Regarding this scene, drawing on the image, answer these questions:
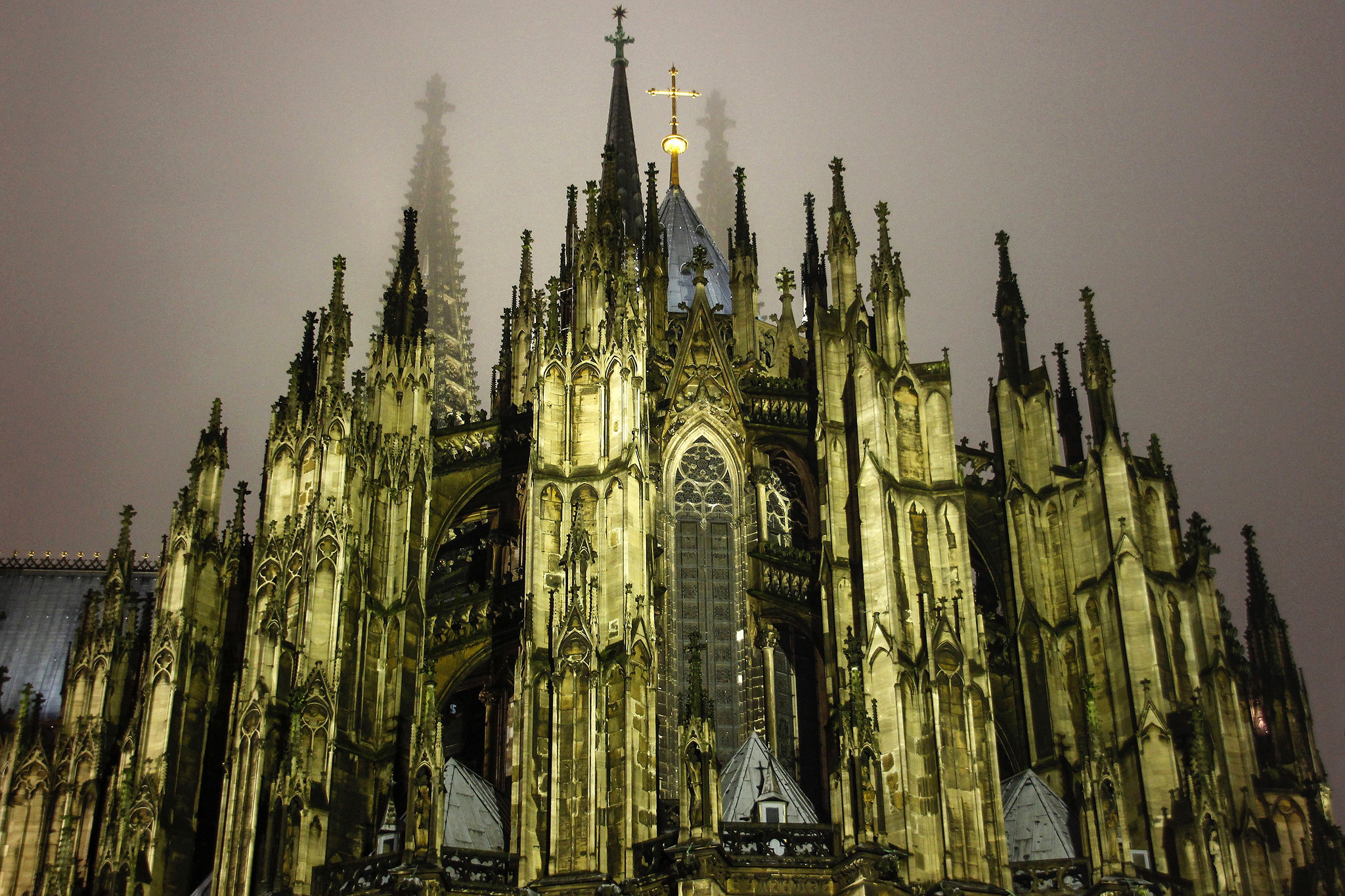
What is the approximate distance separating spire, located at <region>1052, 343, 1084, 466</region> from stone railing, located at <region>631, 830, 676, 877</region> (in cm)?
1588

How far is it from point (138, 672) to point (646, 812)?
48.8ft

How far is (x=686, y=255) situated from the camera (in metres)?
52.3

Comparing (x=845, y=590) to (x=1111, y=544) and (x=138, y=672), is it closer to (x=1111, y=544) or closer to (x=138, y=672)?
(x=1111, y=544)

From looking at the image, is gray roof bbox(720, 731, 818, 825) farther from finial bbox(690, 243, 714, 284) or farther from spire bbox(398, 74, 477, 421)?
spire bbox(398, 74, 477, 421)

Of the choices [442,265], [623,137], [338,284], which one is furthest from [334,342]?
[442,265]

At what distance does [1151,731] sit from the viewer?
122 feet

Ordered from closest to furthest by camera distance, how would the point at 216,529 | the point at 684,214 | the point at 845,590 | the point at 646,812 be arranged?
the point at 646,812, the point at 845,590, the point at 216,529, the point at 684,214

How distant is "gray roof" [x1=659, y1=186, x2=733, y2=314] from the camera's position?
51.1 meters

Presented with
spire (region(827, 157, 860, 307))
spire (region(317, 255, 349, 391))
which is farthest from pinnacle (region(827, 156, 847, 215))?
spire (region(317, 255, 349, 391))

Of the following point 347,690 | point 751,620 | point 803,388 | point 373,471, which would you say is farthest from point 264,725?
point 803,388

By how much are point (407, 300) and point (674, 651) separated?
11.5 meters

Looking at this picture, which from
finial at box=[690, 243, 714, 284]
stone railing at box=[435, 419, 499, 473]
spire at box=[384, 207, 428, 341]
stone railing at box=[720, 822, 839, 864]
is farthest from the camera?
finial at box=[690, 243, 714, 284]

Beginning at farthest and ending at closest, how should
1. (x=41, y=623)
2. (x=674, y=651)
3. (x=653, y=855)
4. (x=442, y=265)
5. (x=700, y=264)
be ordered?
(x=442, y=265) → (x=41, y=623) → (x=700, y=264) → (x=674, y=651) → (x=653, y=855)

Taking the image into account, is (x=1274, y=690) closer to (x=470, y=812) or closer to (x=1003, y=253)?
(x=1003, y=253)
